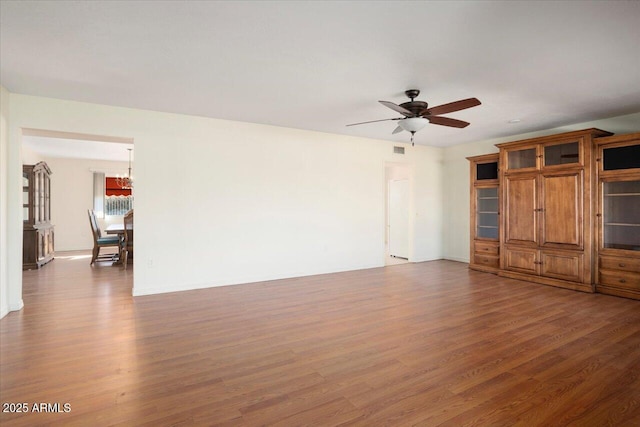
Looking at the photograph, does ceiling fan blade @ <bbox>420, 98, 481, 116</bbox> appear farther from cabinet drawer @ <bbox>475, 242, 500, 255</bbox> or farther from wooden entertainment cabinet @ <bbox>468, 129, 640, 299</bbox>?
cabinet drawer @ <bbox>475, 242, 500, 255</bbox>

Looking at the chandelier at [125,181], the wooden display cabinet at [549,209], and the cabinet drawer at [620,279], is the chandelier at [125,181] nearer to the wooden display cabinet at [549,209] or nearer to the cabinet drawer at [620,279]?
the wooden display cabinet at [549,209]

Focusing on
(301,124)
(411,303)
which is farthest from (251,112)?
(411,303)

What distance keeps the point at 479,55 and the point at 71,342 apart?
4.36 metres

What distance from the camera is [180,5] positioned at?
2.18 metres

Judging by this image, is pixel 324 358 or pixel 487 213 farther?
pixel 487 213

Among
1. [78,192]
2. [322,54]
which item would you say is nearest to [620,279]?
[322,54]

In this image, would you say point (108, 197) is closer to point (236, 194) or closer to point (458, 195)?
point (236, 194)

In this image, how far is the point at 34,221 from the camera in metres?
6.55

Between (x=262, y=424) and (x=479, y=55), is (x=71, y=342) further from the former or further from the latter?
(x=479, y=55)

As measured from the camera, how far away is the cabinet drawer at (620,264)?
4361 mm

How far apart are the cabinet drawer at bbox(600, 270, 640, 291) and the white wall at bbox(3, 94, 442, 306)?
3.44 metres

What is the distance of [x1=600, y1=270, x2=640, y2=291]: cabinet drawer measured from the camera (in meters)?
4.34

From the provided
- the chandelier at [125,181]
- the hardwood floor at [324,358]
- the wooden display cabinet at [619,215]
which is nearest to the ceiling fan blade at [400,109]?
the hardwood floor at [324,358]

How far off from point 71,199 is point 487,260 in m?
10.6
